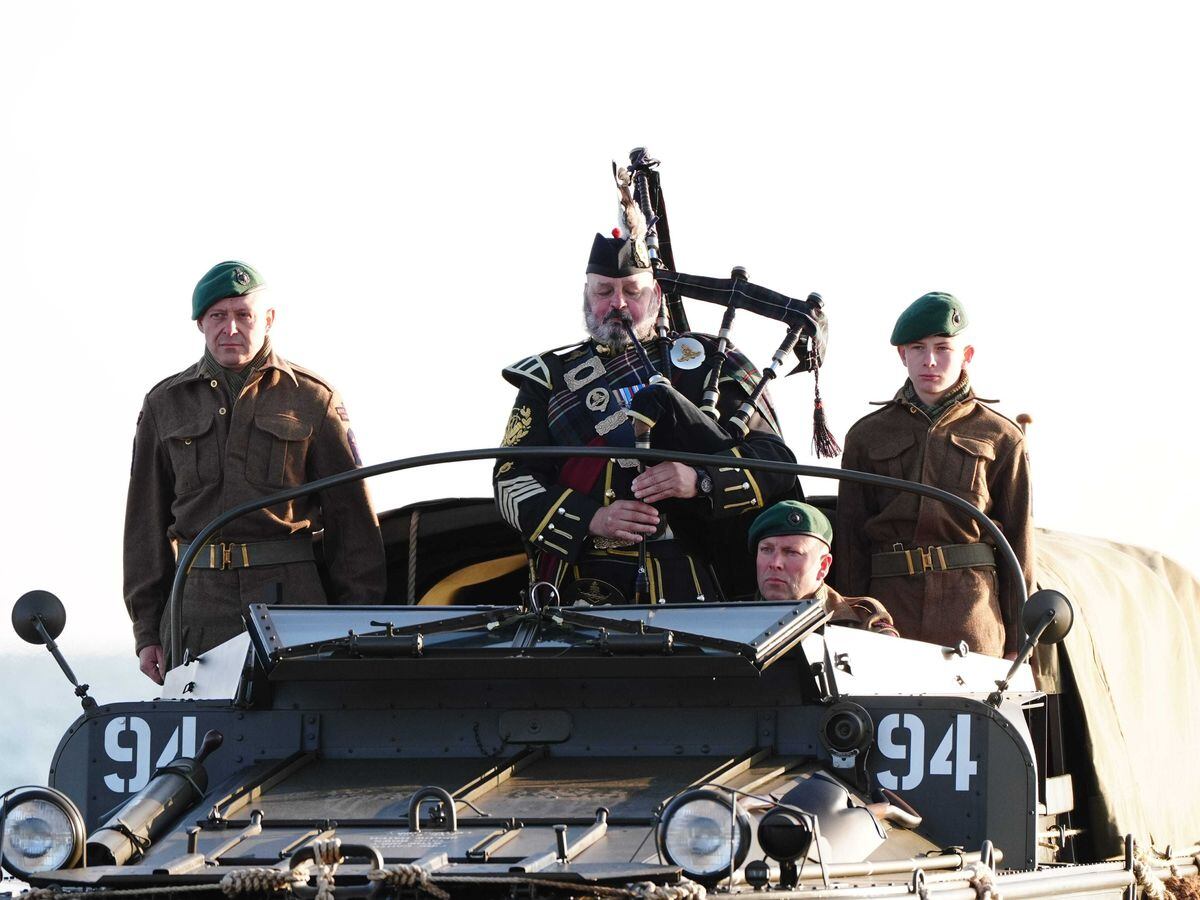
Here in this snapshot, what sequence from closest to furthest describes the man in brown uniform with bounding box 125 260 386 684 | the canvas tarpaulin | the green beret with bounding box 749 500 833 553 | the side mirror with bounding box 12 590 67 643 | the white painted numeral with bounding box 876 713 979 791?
the white painted numeral with bounding box 876 713 979 791 < the side mirror with bounding box 12 590 67 643 < the green beret with bounding box 749 500 833 553 < the canvas tarpaulin < the man in brown uniform with bounding box 125 260 386 684

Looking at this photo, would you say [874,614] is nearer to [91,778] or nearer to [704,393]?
[704,393]

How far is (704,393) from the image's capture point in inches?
363

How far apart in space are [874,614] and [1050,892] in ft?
5.52

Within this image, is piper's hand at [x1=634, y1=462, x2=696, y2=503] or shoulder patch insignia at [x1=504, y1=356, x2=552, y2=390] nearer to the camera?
piper's hand at [x1=634, y1=462, x2=696, y2=503]

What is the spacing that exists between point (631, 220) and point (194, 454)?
6.86 feet

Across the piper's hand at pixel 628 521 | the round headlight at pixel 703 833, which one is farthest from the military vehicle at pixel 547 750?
the piper's hand at pixel 628 521

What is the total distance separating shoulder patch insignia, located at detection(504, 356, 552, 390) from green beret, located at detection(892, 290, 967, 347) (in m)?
1.47

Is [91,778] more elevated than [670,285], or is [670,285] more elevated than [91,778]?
[670,285]

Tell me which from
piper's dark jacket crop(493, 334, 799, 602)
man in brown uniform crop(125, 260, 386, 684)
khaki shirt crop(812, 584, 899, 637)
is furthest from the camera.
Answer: man in brown uniform crop(125, 260, 386, 684)

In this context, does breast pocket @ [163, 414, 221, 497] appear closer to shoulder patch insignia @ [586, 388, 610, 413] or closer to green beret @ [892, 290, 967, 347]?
shoulder patch insignia @ [586, 388, 610, 413]

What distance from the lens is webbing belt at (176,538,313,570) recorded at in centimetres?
930

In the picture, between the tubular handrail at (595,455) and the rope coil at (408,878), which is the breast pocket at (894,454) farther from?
the rope coil at (408,878)

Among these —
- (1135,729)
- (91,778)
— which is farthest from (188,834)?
(1135,729)

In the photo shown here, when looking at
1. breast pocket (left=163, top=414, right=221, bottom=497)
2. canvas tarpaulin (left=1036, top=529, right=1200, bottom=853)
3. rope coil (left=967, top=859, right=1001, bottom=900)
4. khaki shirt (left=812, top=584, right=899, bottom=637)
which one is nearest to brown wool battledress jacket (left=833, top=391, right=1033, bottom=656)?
canvas tarpaulin (left=1036, top=529, right=1200, bottom=853)
